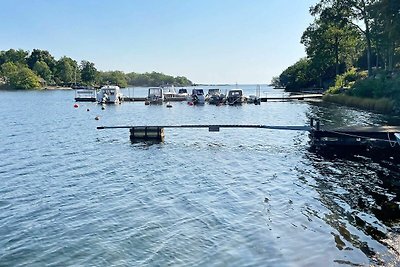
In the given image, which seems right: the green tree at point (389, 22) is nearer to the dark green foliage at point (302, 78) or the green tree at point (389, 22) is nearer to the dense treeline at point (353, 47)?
the dense treeline at point (353, 47)

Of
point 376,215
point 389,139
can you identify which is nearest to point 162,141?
point 389,139

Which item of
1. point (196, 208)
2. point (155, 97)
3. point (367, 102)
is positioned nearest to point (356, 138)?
point (196, 208)

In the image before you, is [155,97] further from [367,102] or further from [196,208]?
[196,208]

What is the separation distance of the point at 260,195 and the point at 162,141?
749 inches

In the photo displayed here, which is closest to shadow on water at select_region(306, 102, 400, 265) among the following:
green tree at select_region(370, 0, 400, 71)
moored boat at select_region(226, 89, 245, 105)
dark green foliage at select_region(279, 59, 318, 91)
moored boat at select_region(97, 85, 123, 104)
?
green tree at select_region(370, 0, 400, 71)

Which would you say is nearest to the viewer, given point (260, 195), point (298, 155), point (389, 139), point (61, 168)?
point (260, 195)

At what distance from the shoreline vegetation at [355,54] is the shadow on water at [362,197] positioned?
1111 inches

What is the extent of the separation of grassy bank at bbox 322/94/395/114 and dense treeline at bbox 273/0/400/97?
131cm

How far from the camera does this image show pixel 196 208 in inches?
688

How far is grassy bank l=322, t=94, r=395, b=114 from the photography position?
53844 millimetres

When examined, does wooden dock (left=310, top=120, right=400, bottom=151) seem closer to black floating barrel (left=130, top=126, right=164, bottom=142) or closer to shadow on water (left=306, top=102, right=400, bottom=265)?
shadow on water (left=306, top=102, right=400, bottom=265)

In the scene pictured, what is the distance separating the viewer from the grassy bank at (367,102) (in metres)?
53.8

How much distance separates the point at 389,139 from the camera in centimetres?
2814

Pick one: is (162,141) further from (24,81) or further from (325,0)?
(24,81)
